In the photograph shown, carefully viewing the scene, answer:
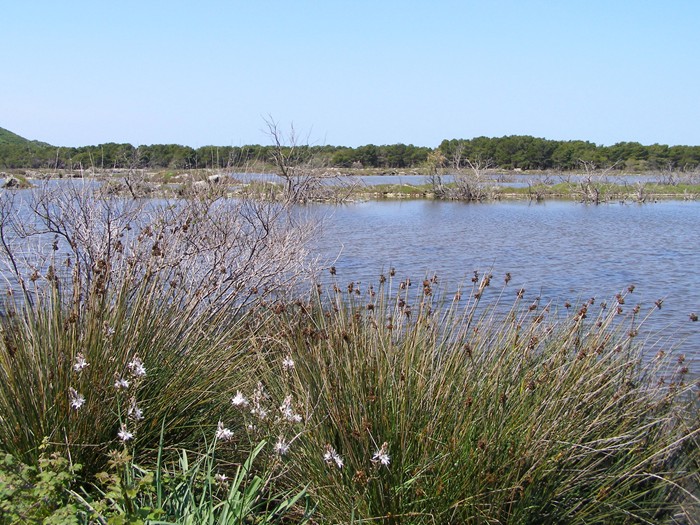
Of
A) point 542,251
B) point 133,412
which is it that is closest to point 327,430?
point 133,412

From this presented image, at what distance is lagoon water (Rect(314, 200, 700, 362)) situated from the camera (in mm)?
13281

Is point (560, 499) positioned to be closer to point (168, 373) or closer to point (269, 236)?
point (168, 373)

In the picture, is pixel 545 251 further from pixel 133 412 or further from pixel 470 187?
pixel 470 187

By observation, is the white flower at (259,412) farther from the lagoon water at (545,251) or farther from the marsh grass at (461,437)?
the lagoon water at (545,251)

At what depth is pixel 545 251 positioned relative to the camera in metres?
21.4

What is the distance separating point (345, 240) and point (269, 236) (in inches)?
534

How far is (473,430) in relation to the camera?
11.8 ft

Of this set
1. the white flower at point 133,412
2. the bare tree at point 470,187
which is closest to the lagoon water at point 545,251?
the white flower at point 133,412

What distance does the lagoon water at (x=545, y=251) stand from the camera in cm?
1328

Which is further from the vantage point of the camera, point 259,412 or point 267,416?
point 267,416

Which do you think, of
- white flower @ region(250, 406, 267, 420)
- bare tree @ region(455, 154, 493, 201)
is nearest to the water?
white flower @ region(250, 406, 267, 420)

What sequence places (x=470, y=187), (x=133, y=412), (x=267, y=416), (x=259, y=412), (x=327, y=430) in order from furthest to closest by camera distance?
(x=470, y=187)
(x=267, y=416)
(x=327, y=430)
(x=259, y=412)
(x=133, y=412)

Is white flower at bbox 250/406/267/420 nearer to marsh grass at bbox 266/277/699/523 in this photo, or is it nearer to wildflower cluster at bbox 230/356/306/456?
wildflower cluster at bbox 230/356/306/456

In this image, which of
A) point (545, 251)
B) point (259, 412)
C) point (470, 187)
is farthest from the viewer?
point (470, 187)
